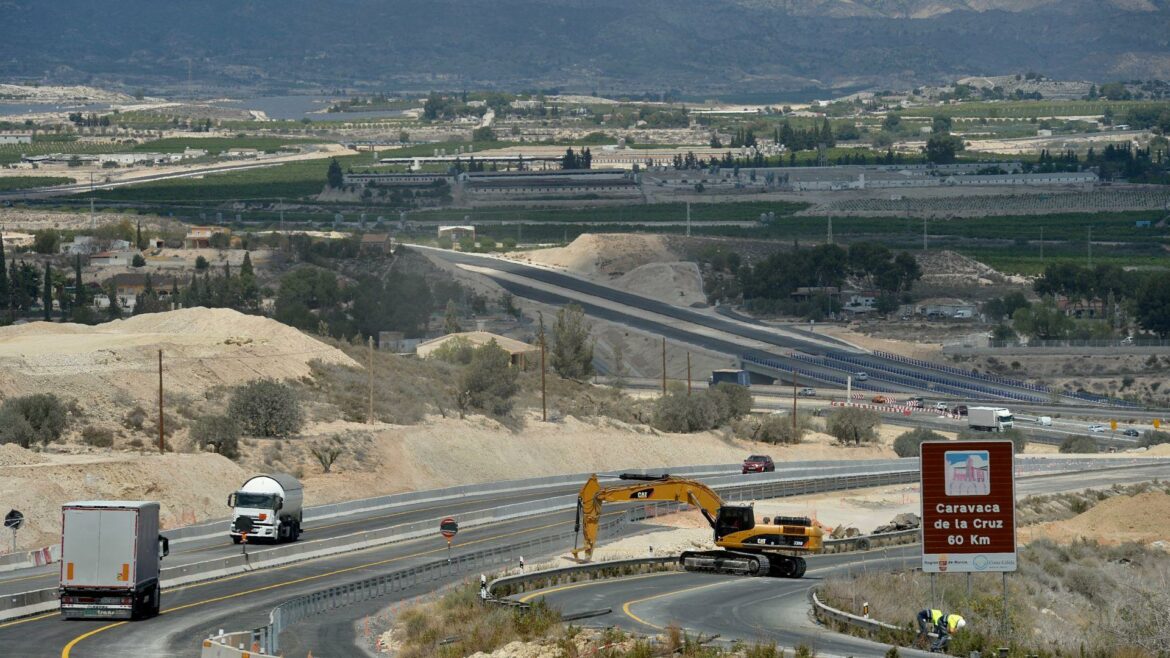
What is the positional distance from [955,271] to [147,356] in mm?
116006

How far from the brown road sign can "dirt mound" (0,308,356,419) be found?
150ft

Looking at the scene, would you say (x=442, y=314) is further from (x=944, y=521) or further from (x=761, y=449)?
(x=944, y=521)

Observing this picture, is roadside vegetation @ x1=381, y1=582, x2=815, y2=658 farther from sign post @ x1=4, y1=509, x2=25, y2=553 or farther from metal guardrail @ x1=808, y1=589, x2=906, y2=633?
sign post @ x1=4, y1=509, x2=25, y2=553

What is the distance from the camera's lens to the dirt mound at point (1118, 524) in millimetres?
61438

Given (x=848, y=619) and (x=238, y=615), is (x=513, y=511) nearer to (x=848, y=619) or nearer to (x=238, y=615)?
(x=238, y=615)

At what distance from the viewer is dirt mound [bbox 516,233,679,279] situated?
591ft

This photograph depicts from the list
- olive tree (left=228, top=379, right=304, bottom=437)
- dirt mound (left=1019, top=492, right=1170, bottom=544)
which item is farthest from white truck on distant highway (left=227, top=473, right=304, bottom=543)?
dirt mound (left=1019, top=492, right=1170, bottom=544)

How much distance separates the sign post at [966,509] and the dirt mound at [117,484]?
28.9 meters

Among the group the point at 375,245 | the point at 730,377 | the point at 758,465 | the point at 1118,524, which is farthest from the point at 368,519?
the point at 375,245

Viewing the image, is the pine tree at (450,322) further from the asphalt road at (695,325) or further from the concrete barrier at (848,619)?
the concrete barrier at (848,619)

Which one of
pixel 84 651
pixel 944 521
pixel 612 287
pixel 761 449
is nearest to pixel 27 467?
pixel 84 651

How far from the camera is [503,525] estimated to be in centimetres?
6125

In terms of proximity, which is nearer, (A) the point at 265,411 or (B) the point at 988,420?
(A) the point at 265,411

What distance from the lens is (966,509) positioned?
32.5m
